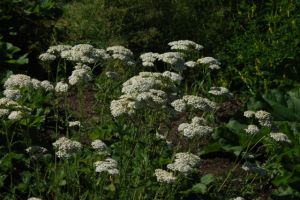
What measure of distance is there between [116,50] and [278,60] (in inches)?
120

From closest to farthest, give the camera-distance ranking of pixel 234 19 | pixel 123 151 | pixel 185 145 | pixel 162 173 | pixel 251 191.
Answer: pixel 162 173, pixel 123 151, pixel 251 191, pixel 185 145, pixel 234 19

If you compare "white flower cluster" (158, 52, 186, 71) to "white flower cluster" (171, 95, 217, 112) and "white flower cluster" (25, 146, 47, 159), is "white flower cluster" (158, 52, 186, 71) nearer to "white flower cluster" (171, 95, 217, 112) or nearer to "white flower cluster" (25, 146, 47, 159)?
"white flower cluster" (171, 95, 217, 112)

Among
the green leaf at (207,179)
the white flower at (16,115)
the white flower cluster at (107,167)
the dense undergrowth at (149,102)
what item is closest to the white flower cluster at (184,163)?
the dense undergrowth at (149,102)

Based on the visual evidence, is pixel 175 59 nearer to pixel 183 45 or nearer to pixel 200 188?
pixel 183 45

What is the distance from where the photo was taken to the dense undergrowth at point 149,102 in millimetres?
4266

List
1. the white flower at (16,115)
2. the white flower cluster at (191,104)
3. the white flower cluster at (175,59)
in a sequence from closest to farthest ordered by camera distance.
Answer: the white flower at (16,115) < the white flower cluster at (191,104) < the white flower cluster at (175,59)

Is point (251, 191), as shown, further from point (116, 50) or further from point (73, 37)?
point (73, 37)

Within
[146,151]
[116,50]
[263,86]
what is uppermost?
[116,50]

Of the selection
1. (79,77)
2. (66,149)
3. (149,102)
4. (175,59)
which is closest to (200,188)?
(175,59)

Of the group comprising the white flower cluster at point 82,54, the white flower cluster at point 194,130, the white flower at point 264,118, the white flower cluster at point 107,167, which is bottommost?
the white flower cluster at point 107,167

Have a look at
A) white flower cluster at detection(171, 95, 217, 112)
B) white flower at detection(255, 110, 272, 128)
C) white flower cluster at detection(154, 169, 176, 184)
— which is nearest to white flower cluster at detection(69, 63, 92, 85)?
white flower cluster at detection(171, 95, 217, 112)

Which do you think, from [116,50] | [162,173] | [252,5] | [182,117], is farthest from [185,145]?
[252,5]

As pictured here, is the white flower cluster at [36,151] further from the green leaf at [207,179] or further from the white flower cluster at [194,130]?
the green leaf at [207,179]

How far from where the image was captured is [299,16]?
810 centimetres
